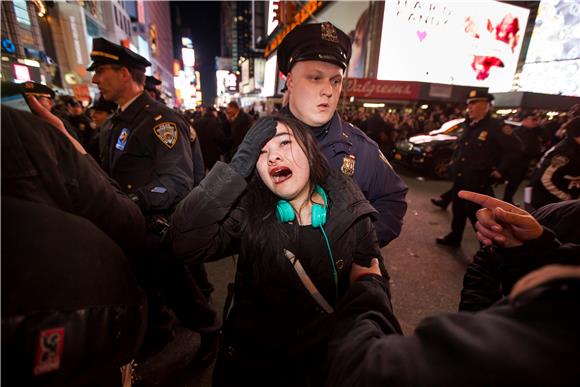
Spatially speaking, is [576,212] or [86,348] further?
[576,212]

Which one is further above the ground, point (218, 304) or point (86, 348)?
point (86, 348)

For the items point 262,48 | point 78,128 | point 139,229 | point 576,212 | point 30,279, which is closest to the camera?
point 30,279

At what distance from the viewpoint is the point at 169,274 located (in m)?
2.15

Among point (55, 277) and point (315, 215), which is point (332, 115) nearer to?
point (315, 215)

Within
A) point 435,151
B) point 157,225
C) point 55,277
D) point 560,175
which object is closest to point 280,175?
point 55,277

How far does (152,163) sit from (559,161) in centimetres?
415

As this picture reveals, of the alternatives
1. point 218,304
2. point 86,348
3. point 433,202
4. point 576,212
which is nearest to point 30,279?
point 86,348

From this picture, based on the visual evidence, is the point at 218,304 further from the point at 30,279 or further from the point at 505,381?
the point at 505,381

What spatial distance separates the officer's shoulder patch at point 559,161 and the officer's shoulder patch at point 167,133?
3.91m

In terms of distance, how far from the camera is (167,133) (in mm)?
2330

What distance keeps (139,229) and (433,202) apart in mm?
6702

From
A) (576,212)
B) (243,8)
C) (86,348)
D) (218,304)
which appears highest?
(243,8)

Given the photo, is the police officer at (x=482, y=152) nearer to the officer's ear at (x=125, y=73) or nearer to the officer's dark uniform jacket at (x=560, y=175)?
the officer's dark uniform jacket at (x=560, y=175)

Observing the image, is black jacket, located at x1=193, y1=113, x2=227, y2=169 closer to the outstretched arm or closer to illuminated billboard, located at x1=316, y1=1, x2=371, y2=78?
the outstretched arm
